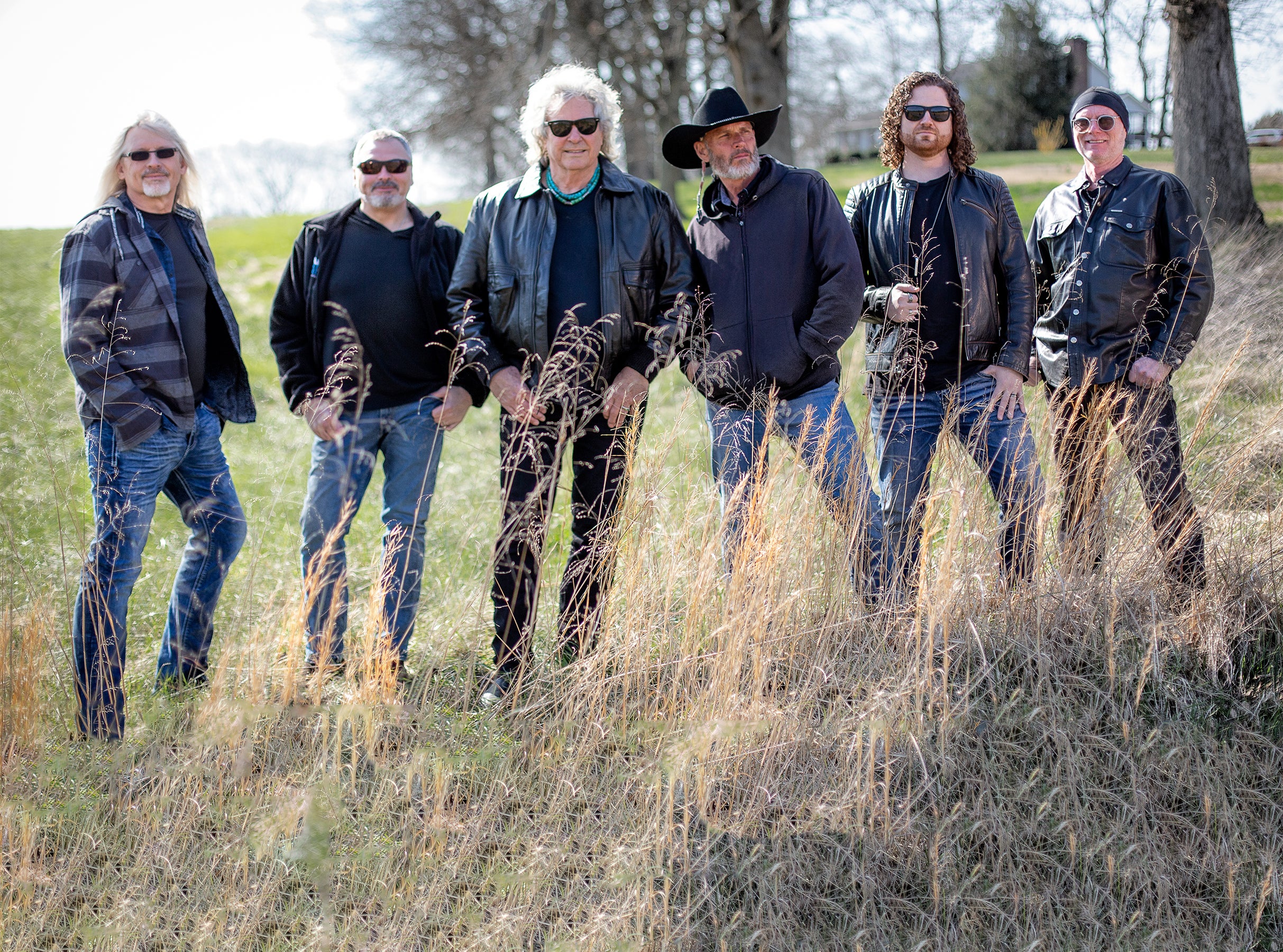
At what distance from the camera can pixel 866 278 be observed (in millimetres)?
4012

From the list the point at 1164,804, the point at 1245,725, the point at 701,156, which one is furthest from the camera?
the point at 701,156

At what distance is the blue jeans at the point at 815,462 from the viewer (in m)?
3.38

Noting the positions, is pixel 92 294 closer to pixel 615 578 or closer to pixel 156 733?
pixel 156 733

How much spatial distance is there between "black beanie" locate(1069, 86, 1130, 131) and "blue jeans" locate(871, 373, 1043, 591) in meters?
1.15

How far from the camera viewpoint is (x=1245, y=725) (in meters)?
3.21

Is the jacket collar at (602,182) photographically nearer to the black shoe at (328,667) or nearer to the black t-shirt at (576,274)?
the black t-shirt at (576,274)

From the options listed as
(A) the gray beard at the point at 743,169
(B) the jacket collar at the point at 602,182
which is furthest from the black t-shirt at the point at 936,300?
(B) the jacket collar at the point at 602,182

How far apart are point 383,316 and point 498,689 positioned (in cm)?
153

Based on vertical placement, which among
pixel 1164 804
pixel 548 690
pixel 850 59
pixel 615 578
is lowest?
pixel 1164 804

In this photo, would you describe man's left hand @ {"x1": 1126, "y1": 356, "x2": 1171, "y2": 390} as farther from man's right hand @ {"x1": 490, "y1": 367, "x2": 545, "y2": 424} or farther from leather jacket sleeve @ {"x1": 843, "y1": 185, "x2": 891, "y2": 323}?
man's right hand @ {"x1": 490, "y1": 367, "x2": 545, "y2": 424}

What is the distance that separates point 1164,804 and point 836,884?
3.57 feet

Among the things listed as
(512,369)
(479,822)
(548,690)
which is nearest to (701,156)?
(512,369)

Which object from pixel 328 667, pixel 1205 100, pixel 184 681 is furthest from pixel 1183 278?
pixel 1205 100

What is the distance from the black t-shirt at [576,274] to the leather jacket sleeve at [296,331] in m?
1.02
